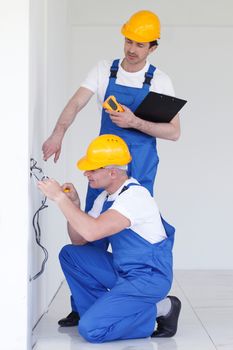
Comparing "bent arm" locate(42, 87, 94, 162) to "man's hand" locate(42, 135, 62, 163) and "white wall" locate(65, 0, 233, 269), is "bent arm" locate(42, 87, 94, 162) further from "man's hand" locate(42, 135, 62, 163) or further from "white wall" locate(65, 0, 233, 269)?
"white wall" locate(65, 0, 233, 269)

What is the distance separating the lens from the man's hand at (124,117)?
3.65 meters

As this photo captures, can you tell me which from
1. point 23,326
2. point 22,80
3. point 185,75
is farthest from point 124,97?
point 185,75

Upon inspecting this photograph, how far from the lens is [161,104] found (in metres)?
3.68

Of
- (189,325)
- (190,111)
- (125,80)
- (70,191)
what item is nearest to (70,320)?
(189,325)

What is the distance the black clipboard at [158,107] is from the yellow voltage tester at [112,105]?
11 cm

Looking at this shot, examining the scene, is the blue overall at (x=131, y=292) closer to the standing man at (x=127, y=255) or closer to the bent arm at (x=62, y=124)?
the standing man at (x=127, y=255)

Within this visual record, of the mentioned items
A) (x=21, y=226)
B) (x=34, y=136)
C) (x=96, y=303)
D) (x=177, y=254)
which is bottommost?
(x=177, y=254)

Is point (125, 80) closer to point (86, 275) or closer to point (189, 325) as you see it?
point (86, 275)

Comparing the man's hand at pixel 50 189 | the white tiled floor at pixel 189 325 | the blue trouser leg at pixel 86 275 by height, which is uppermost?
the man's hand at pixel 50 189

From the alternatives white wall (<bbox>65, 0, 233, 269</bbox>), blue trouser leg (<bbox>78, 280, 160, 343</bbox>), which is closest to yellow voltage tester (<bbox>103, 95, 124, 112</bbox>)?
blue trouser leg (<bbox>78, 280, 160, 343</bbox>)

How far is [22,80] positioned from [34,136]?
515 millimetres

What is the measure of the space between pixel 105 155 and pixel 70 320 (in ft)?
3.14

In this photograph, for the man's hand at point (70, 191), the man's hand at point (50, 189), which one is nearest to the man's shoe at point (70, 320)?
the man's hand at point (70, 191)

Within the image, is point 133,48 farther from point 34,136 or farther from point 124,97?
point 34,136
